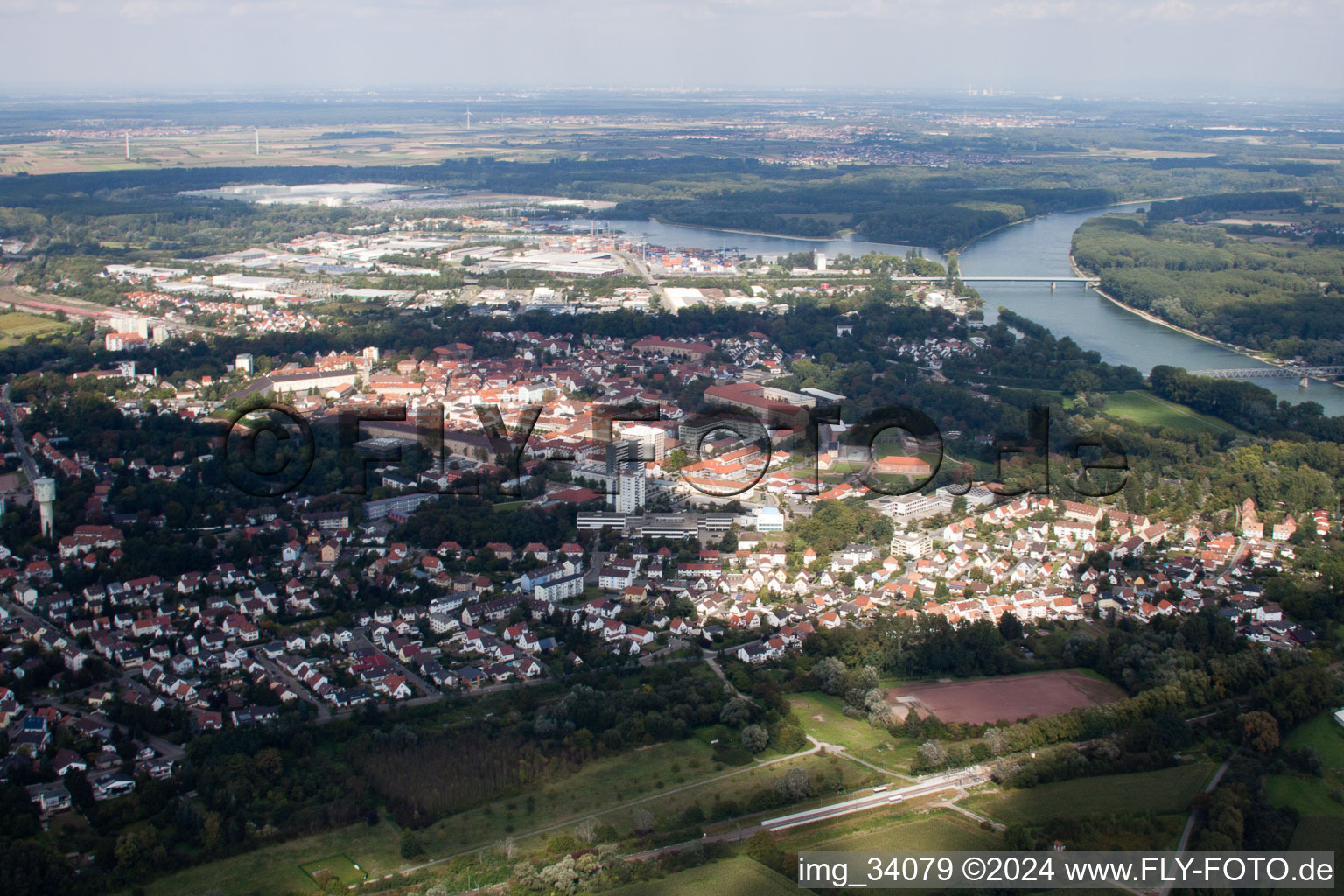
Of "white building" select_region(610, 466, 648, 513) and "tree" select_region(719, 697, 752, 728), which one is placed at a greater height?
"white building" select_region(610, 466, 648, 513)

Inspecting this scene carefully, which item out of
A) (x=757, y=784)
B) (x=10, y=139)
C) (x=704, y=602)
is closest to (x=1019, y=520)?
(x=704, y=602)

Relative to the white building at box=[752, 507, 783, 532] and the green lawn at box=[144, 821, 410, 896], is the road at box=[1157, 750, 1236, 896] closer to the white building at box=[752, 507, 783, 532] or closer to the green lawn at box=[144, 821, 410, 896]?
the green lawn at box=[144, 821, 410, 896]

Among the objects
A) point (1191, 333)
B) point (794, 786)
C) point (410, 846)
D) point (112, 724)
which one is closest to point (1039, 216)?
point (1191, 333)

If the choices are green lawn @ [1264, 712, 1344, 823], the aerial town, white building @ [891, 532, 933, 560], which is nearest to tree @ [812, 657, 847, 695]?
the aerial town

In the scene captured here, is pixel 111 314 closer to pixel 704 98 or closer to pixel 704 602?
pixel 704 602

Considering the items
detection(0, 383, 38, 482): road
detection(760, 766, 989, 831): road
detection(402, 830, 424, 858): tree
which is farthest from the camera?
detection(0, 383, 38, 482): road

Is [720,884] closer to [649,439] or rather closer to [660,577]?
[660,577]
